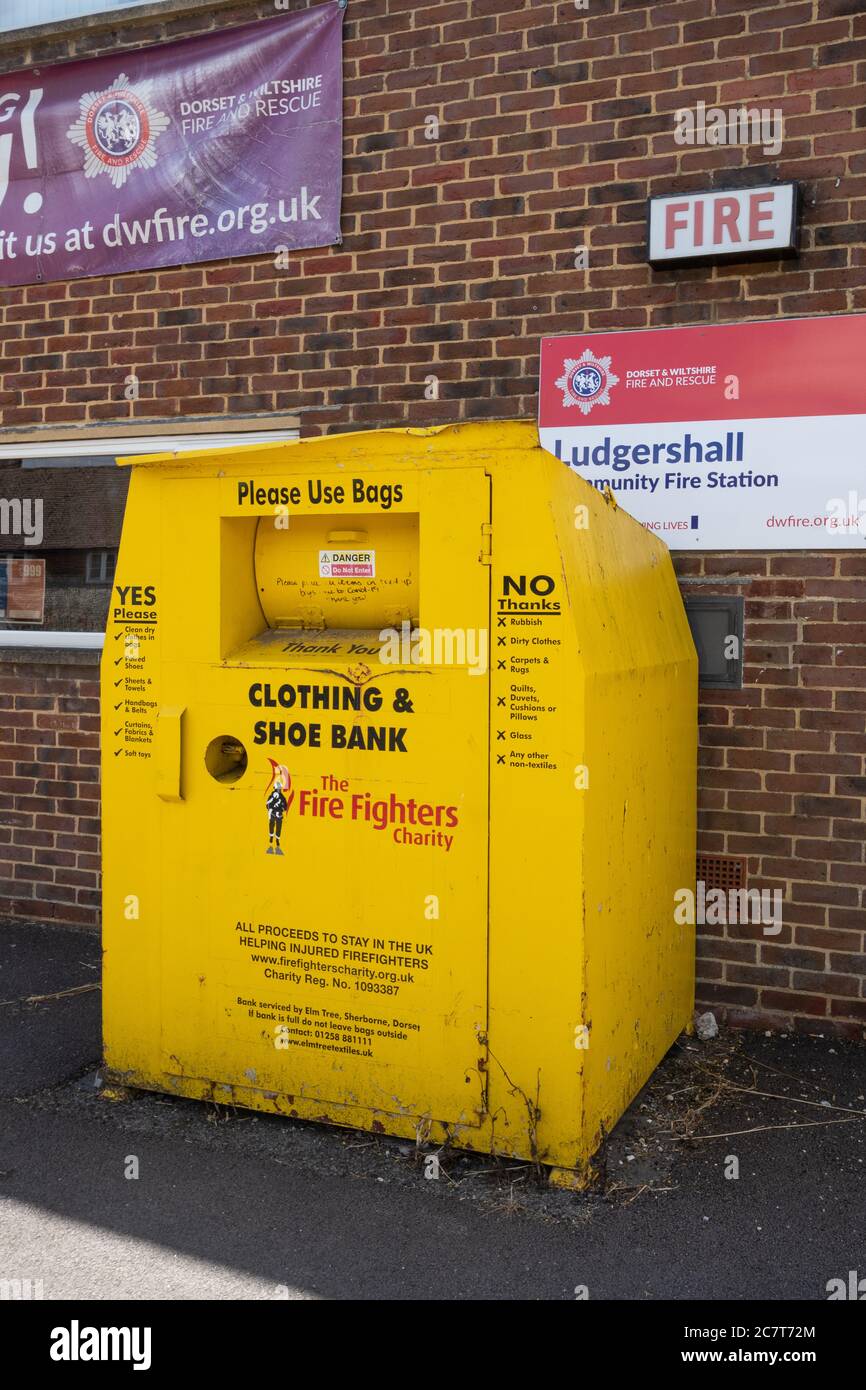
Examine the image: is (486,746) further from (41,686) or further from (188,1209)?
(41,686)

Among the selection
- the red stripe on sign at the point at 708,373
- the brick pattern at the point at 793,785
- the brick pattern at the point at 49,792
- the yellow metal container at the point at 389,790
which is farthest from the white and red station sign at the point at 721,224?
the brick pattern at the point at 49,792

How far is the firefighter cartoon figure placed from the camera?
3537mm

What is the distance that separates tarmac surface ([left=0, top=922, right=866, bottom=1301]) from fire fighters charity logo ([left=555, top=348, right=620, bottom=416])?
2.66 m

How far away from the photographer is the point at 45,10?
615 cm

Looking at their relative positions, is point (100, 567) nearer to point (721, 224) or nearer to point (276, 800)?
point (276, 800)

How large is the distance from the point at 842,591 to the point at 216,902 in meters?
2.61

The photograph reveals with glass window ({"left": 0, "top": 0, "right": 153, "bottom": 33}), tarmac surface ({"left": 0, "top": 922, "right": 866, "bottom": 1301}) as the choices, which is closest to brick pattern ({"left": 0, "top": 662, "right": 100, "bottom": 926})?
tarmac surface ({"left": 0, "top": 922, "right": 866, "bottom": 1301})

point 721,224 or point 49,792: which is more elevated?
point 721,224

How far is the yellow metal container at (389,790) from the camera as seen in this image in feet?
10.6

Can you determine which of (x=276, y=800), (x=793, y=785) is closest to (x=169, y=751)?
(x=276, y=800)

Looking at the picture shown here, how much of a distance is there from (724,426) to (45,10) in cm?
437

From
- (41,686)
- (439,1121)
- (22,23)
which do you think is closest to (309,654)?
(439,1121)

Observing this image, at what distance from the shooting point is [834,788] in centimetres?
448

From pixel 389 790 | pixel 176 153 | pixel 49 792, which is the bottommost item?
pixel 49 792
